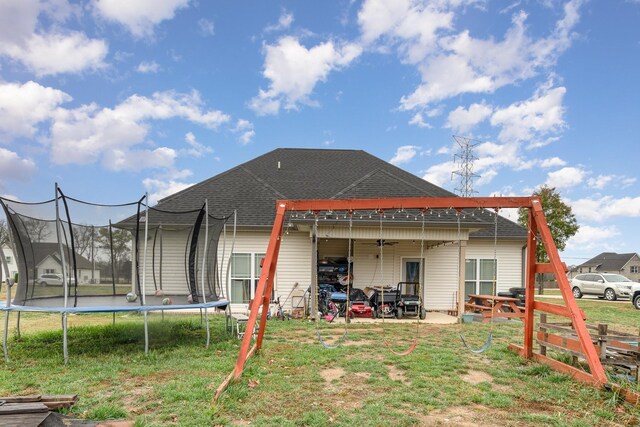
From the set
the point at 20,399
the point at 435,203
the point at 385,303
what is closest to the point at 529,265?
the point at 435,203

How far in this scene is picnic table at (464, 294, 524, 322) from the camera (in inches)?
482

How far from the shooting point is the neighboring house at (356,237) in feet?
41.0

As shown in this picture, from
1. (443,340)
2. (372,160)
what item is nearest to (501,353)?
(443,340)

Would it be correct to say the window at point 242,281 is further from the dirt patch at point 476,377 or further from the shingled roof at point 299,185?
the dirt patch at point 476,377

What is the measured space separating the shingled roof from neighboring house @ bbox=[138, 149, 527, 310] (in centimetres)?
4

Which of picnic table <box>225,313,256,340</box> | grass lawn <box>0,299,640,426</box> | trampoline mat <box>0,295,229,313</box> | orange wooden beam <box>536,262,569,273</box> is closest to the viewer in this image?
grass lawn <box>0,299,640,426</box>

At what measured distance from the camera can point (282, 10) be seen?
12.1m

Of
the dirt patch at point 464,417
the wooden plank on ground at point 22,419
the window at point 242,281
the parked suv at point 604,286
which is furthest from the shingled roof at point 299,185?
the parked suv at point 604,286

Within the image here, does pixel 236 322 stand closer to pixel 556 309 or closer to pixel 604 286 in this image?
pixel 556 309

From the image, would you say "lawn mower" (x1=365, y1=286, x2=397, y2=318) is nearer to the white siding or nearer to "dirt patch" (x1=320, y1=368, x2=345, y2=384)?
the white siding

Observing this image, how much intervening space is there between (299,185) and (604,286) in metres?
18.3

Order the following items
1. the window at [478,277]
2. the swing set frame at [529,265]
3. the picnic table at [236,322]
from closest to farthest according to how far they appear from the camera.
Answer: the swing set frame at [529,265]
the picnic table at [236,322]
the window at [478,277]

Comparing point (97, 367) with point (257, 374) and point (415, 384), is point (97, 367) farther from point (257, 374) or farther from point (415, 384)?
point (415, 384)

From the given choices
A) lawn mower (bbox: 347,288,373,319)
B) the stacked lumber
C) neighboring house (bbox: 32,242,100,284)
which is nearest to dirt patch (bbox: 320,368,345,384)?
the stacked lumber
